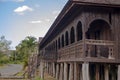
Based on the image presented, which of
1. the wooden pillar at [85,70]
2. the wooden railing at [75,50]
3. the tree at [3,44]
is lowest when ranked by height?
the wooden pillar at [85,70]

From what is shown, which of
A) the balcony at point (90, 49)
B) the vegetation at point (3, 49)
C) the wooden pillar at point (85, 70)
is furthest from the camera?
the vegetation at point (3, 49)

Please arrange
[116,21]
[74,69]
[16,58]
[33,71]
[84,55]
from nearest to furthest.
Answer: [84,55]
[116,21]
[74,69]
[33,71]
[16,58]

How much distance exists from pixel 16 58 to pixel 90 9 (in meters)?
79.9

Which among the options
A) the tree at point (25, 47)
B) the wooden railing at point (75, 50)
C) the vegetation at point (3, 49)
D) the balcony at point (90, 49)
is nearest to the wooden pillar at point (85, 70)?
the balcony at point (90, 49)

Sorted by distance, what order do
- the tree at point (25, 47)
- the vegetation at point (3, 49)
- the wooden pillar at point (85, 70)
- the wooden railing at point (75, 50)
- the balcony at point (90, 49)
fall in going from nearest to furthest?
the wooden pillar at point (85, 70) < the balcony at point (90, 49) < the wooden railing at point (75, 50) < the vegetation at point (3, 49) < the tree at point (25, 47)

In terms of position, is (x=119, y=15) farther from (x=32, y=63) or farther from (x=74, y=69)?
(x=32, y=63)

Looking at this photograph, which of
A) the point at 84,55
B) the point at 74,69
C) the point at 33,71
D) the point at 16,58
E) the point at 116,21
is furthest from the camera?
the point at 16,58

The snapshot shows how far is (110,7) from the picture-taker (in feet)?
50.1

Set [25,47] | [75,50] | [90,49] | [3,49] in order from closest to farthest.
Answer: [90,49]
[75,50]
[3,49]
[25,47]

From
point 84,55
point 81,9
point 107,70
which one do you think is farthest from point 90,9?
point 107,70

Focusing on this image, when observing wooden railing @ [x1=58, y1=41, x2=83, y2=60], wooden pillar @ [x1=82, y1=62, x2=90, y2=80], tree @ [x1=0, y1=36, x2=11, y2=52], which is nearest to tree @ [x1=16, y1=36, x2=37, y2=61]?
tree @ [x1=0, y1=36, x2=11, y2=52]

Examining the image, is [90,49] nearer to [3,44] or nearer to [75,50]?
[75,50]

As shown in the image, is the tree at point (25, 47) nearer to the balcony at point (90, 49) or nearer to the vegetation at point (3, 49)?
the vegetation at point (3, 49)

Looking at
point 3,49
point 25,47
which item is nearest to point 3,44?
point 3,49
